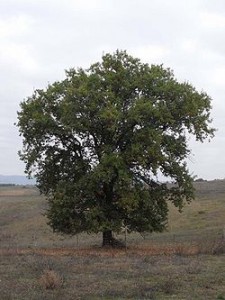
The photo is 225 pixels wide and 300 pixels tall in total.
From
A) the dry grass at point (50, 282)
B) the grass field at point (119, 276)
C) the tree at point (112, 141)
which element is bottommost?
the grass field at point (119, 276)

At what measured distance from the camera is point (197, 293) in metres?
16.5

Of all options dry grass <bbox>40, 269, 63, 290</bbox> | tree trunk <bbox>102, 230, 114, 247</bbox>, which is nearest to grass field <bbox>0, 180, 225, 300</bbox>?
dry grass <bbox>40, 269, 63, 290</bbox>

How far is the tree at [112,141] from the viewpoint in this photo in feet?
110

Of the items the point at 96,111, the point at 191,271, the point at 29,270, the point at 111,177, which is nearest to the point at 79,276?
the point at 29,270

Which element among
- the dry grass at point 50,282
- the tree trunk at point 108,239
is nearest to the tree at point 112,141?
the tree trunk at point 108,239

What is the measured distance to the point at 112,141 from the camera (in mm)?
35188

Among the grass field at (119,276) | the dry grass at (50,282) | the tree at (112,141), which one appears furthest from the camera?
the tree at (112,141)

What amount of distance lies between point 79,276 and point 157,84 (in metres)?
18.0

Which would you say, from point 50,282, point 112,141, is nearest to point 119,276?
point 50,282

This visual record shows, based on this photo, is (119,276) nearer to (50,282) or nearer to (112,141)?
(50,282)

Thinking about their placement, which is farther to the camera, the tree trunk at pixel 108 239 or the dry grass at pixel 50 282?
the tree trunk at pixel 108 239

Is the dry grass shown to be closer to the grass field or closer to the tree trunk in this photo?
the grass field

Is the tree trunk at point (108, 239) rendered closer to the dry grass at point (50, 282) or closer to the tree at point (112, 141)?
the tree at point (112, 141)

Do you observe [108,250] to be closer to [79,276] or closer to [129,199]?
[129,199]
